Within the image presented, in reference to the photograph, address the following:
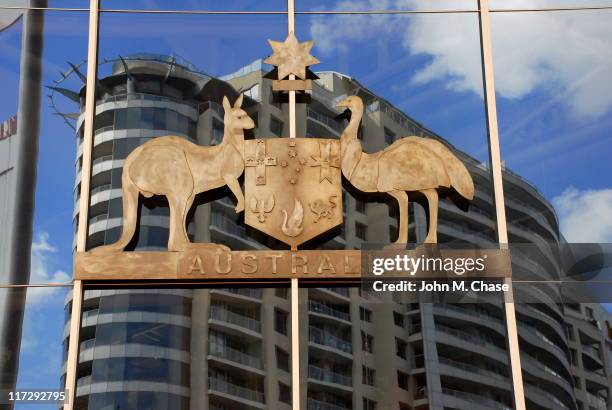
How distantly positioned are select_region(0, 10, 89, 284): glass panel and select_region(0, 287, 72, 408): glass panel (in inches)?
8.8

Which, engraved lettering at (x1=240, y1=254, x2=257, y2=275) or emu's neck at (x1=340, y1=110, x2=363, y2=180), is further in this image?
emu's neck at (x1=340, y1=110, x2=363, y2=180)

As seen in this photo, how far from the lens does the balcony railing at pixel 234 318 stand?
1305 cm

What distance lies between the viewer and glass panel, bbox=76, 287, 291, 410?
41.5ft

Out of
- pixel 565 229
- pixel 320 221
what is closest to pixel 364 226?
pixel 320 221

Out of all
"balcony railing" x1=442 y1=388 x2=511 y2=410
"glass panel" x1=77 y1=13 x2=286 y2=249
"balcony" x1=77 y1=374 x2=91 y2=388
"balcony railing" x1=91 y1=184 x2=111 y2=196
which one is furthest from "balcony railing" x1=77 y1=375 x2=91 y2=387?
"balcony railing" x1=442 y1=388 x2=511 y2=410

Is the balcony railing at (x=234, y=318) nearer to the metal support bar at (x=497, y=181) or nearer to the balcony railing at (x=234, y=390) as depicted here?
the balcony railing at (x=234, y=390)

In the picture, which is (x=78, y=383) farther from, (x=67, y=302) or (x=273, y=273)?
(x=273, y=273)

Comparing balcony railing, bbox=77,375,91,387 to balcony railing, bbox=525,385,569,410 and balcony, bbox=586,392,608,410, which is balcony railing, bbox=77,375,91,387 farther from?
balcony, bbox=586,392,608,410

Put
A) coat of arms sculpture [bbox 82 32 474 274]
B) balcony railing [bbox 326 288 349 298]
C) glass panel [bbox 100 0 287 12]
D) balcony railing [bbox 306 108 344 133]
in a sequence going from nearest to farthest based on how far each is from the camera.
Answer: balcony railing [bbox 326 288 349 298] < coat of arms sculpture [bbox 82 32 474 274] < balcony railing [bbox 306 108 344 133] < glass panel [bbox 100 0 287 12]

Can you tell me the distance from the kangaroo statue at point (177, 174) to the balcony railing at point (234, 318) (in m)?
0.91

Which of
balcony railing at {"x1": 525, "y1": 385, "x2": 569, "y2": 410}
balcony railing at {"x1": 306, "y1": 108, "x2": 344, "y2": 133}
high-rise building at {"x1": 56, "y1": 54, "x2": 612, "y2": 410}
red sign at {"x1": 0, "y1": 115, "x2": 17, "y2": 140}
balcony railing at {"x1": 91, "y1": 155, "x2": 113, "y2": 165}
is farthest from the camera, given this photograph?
red sign at {"x1": 0, "y1": 115, "x2": 17, "y2": 140}

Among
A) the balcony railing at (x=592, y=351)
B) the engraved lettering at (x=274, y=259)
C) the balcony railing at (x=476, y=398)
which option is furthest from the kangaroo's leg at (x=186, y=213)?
the balcony railing at (x=592, y=351)

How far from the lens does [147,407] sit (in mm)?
12547

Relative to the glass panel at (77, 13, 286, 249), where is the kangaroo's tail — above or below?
below
